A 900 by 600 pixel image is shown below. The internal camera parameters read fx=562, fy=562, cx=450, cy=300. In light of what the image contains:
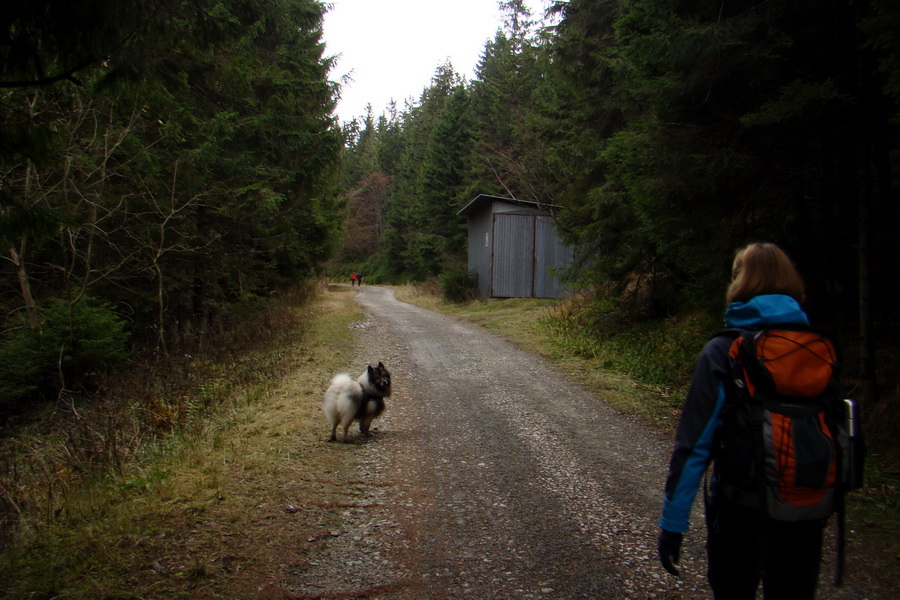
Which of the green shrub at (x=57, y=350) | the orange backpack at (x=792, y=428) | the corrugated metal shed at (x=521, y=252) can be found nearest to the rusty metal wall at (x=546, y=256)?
the corrugated metal shed at (x=521, y=252)

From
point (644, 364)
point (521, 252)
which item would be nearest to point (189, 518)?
point (644, 364)

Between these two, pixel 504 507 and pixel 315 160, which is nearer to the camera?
pixel 504 507

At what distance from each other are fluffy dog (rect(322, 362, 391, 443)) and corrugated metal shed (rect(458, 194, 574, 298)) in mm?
18040

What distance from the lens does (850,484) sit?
6.71 feet

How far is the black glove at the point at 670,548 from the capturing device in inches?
87.1

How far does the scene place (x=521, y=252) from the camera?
80.0ft

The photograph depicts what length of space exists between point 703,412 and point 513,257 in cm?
2238


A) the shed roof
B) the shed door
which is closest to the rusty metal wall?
the shed door

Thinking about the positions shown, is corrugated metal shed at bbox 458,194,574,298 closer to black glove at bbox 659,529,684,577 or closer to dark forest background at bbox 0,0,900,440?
dark forest background at bbox 0,0,900,440

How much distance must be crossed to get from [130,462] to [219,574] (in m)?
2.66

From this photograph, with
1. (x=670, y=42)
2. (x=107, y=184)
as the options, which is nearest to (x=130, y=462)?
(x=107, y=184)

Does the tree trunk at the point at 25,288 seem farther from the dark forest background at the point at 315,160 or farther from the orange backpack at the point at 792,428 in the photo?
the orange backpack at the point at 792,428

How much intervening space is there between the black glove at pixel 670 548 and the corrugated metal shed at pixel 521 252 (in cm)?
2222

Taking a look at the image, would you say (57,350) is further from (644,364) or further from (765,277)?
(765,277)
